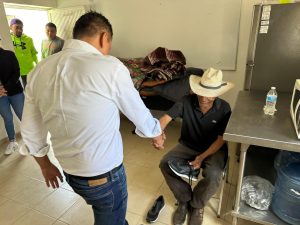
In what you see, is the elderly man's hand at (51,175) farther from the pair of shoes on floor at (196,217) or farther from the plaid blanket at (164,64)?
the plaid blanket at (164,64)

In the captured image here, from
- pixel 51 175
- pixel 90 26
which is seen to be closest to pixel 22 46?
pixel 51 175

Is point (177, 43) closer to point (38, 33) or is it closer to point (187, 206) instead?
point (187, 206)

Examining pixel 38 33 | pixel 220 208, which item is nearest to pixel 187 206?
pixel 220 208

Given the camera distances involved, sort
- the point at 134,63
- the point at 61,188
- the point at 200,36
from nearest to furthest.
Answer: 1. the point at 61,188
2. the point at 200,36
3. the point at 134,63

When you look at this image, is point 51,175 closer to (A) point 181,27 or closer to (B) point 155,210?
(B) point 155,210

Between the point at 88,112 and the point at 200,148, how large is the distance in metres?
1.16

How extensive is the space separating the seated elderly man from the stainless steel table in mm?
163

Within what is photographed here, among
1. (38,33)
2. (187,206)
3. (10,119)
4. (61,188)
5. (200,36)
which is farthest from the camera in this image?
(38,33)

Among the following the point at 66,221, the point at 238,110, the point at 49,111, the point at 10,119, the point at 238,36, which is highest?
the point at 238,36

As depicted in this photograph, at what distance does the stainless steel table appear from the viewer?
1.20 meters

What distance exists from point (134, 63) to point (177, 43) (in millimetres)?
669

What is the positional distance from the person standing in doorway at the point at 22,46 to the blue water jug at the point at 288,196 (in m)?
3.64

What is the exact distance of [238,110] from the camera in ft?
5.25

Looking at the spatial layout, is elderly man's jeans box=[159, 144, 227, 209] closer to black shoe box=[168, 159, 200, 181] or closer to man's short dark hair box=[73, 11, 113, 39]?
black shoe box=[168, 159, 200, 181]
